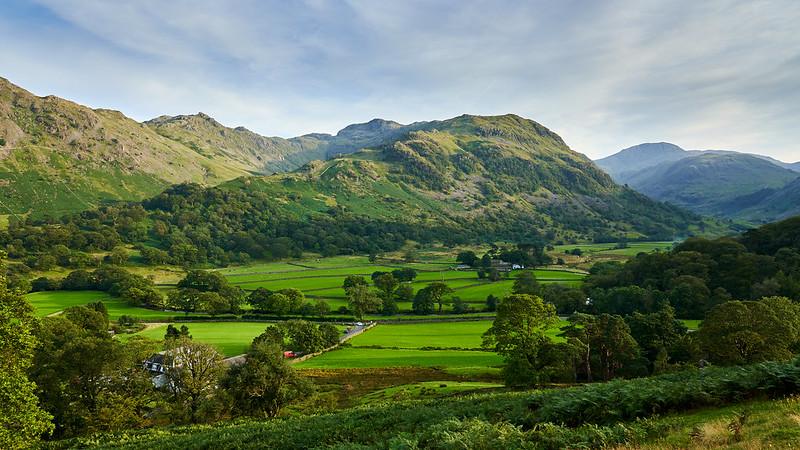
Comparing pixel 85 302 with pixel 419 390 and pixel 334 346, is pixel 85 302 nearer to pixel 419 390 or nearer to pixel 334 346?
pixel 334 346

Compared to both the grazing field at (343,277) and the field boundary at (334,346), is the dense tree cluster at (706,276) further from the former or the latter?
the field boundary at (334,346)

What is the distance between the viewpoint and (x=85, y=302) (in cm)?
11162

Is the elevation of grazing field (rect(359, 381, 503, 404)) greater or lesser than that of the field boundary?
greater

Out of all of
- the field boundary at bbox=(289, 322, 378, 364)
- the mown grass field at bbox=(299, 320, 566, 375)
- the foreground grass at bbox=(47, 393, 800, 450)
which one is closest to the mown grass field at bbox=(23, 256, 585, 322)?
the field boundary at bbox=(289, 322, 378, 364)

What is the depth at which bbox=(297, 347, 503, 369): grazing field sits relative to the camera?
62.7 meters

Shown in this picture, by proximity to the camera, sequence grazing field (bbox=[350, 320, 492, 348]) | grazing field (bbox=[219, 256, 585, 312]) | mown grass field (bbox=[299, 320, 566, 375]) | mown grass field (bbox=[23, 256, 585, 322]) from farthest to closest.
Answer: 1. grazing field (bbox=[219, 256, 585, 312])
2. mown grass field (bbox=[23, 256, 585, 322])
3. grazing field (bbox=[350, 320, 492, 348])
4. mown grass field (bbox=[299, 320, 566, 375])

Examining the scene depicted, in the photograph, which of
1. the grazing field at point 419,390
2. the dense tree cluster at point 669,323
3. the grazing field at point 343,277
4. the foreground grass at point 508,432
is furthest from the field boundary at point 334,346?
the foreground grass at point 508,432

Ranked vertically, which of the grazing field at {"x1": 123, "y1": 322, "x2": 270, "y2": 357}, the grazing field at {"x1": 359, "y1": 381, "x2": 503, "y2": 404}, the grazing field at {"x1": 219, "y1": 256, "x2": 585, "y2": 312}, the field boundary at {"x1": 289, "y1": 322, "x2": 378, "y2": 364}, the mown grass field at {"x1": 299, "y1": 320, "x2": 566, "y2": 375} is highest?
the grazing field at {"x1": 219, "y1": 256, "x2": 585, "y2": 312}

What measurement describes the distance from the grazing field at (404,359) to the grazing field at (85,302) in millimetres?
54440

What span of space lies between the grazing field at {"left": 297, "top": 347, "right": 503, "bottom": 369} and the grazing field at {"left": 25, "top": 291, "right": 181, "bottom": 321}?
5444cm

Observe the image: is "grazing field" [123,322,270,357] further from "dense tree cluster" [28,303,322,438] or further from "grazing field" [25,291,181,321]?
"dense tree cluster" [28,303,322,438]

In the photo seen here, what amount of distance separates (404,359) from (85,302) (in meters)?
95.9

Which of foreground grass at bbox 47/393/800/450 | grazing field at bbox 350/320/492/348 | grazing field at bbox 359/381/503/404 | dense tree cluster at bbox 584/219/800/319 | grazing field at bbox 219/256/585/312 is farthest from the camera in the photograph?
grazing field at bbox 219/256/585/312

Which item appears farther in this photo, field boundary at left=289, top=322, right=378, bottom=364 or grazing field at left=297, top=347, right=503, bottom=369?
field boundary at left=289, top=322, right=378, bottom=364
